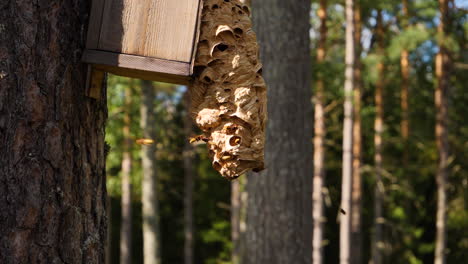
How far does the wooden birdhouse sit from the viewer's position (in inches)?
98.3

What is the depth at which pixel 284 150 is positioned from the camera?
5195 millimetres

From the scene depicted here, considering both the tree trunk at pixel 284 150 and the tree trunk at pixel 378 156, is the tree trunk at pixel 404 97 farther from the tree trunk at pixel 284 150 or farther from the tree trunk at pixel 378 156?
the tree trunk at pixel 284 150

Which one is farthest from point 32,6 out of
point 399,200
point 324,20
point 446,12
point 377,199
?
point 399,200

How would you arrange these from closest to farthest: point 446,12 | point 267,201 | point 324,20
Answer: point 267,201 < point 324,20 < point 446,12

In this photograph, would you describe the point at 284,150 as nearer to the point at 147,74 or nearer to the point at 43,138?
the point at 147,74

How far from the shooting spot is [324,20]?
16.4m

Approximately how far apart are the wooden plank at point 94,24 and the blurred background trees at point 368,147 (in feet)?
29.8

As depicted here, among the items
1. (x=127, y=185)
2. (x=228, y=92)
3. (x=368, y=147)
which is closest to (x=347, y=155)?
(x=127, y=185)

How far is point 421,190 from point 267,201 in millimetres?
20797

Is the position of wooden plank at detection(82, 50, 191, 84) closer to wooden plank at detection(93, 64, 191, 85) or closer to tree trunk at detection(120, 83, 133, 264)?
wooden plank at detection(93, 64, 191, 85)

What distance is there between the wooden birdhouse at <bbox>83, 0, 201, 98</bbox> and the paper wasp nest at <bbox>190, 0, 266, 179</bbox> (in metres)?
0.07

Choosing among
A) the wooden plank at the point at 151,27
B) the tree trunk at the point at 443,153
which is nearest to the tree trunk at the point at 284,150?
the wooden plank at the point at 151,27

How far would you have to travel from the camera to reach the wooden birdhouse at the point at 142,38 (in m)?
2.50

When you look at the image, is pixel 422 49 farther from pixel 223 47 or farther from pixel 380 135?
pixel 223 47
